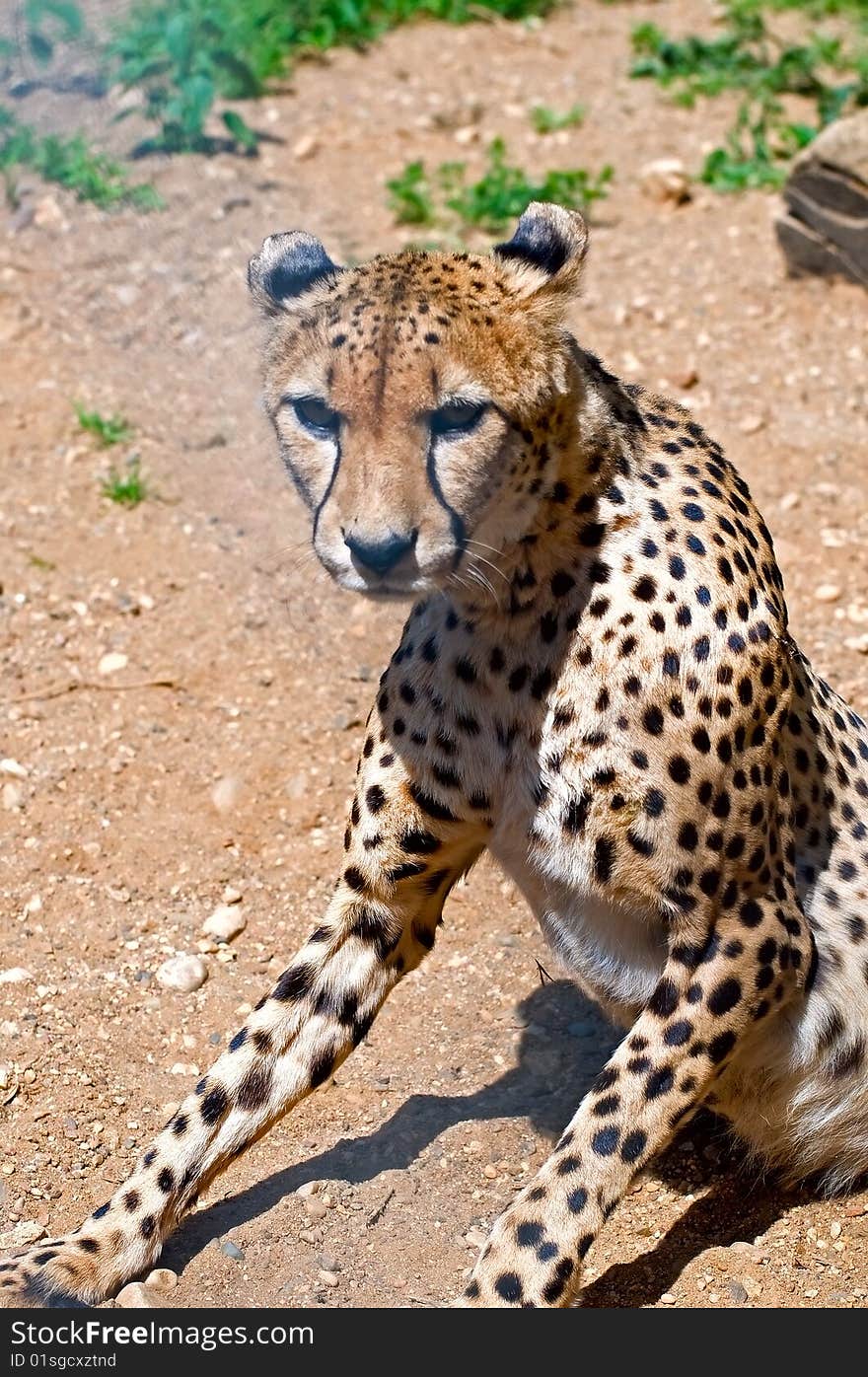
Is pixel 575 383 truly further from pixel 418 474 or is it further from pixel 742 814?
pixel 742 814

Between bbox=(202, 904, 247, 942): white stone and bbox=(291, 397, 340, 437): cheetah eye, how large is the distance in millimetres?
1824

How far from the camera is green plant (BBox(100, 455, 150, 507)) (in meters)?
5.88

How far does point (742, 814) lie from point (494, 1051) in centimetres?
122

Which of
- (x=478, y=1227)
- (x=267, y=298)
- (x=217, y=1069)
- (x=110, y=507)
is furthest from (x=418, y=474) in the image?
(x=110, y=507)

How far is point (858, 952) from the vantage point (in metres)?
3.75

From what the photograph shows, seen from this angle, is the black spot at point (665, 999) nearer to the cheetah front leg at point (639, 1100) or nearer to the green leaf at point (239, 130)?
the cheetah front leg at point (639, 1100)

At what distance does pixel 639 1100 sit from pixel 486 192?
4896 millimetres

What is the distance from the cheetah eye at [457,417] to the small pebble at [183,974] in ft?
6.35

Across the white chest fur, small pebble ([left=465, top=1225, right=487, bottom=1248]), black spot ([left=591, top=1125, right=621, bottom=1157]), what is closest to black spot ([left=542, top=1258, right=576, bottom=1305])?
black spot ([left=591, top=1125, right=621, bottom=1157])

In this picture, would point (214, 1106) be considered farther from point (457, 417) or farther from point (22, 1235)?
point (457, 417)

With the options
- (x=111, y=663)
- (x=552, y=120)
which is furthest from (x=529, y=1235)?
(x=552, y=120)

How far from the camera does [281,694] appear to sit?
208 inches

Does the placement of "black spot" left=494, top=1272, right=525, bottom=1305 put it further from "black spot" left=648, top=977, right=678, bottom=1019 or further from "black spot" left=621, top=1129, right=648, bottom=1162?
"black spot" left=648, top=977, right=678, bottom=1019

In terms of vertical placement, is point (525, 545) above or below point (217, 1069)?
above
